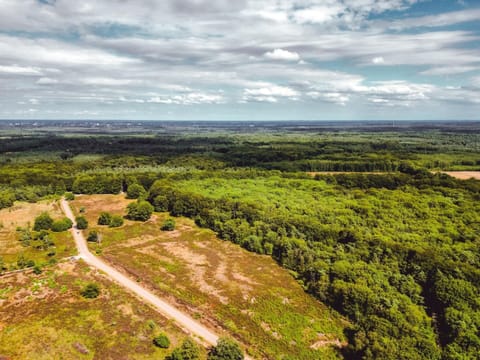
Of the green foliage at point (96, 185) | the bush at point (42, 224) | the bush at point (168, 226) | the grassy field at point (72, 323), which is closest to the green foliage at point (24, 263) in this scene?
the grassy field at point (72, 323)

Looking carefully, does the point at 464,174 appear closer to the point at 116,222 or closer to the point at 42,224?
the point at 116,222

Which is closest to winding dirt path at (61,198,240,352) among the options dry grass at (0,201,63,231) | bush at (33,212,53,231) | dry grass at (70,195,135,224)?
bush at (33,212,53,231)

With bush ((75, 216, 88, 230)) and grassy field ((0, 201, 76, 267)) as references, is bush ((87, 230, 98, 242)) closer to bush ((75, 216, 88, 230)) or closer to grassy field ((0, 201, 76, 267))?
grassy field ((0, 201, 76, 267))

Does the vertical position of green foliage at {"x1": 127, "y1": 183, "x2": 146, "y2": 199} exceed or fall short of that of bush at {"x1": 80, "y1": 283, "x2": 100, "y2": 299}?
it exceeds it

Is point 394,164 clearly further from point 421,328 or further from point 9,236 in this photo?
point 9,236

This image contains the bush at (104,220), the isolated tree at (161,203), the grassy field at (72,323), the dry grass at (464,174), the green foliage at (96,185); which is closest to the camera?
the grassy field at (72,323)

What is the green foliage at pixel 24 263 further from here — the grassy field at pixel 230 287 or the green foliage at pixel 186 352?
the green foliage at pixel 186 352
